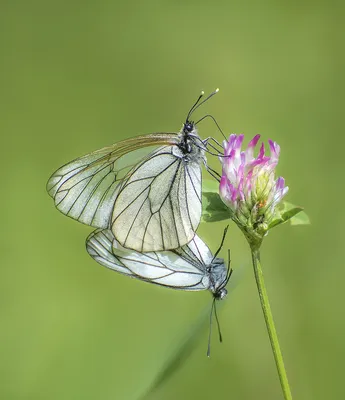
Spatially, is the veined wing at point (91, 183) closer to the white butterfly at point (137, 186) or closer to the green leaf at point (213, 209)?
the white butterfly at point (137, 186)

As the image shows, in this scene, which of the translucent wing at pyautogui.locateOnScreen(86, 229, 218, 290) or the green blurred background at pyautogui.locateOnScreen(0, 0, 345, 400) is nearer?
the translucent wing at pyautogui.locateOnScreen(86, 229, 218, 290)

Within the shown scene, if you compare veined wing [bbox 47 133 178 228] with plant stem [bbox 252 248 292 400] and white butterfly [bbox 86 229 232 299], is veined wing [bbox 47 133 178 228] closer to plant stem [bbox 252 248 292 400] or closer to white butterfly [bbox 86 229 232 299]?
white butterfly [bbox 86 229 232 299]

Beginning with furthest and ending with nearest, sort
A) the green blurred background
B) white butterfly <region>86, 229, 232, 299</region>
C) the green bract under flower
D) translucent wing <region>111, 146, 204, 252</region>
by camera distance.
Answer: the green blurred background < translucent wing <region>111, 146, 204, 252</region> < white butterfly <region>86, 229, 232, 299</region> < the green bract under flower

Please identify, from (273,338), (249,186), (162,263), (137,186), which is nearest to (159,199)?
(137,186)

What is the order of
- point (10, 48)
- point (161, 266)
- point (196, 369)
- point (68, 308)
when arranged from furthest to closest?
point (10, 48) < point (68, 308) < point (196, 369) < point (161, 266)

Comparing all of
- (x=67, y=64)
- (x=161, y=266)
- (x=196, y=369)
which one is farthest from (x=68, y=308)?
(x=67, y=64)

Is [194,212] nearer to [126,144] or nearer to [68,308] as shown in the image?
[126,144]

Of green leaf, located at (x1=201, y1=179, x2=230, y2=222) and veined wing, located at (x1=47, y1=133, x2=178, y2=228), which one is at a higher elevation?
veined wing, located at (x1=47, y1=133, x2=178, y2=228)

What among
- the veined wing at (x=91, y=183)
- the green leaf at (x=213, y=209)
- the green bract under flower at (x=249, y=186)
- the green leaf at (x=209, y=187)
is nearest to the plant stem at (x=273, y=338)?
the green bract under flower at (x=249, y=186)

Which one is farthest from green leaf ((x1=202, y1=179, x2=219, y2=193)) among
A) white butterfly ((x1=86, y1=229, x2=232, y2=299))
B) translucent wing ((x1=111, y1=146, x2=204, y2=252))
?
white butterfly ((x1=86, y1=229, x2=232, y2=299))
